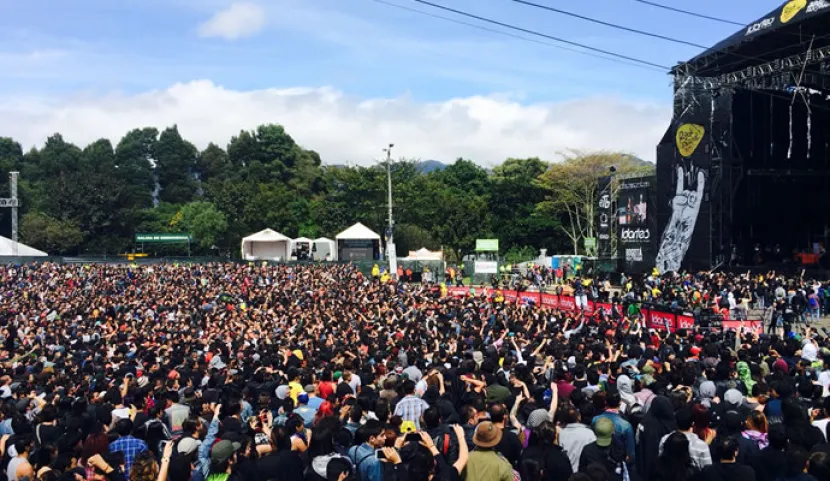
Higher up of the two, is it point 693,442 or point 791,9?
point 791,9

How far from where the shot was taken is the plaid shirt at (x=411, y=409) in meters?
6.95

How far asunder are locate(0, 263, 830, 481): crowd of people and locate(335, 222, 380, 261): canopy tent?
27.9m

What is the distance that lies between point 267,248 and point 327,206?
6.65 m

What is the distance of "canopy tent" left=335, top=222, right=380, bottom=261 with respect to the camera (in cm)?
4441

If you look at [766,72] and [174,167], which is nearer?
[766,72]

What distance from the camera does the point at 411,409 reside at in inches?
276

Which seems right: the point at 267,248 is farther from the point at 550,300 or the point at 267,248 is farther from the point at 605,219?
the point at 550,300

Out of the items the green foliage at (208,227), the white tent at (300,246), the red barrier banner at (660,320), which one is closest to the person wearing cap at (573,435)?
the red barrier banner at (660,320)

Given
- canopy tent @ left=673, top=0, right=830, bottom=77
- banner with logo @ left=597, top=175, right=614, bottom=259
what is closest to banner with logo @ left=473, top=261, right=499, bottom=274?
banner with logo @ left=597, top=175, right=614, bottom=259

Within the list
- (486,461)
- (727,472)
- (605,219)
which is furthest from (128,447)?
(605,219)

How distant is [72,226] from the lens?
194ft

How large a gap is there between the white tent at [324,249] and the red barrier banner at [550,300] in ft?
87.4

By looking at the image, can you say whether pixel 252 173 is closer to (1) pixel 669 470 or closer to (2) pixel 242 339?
(2) pixel 242 339

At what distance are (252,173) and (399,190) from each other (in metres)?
28.1
